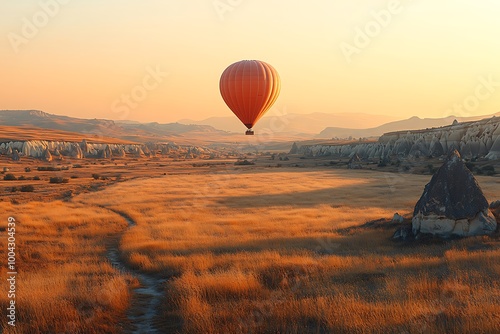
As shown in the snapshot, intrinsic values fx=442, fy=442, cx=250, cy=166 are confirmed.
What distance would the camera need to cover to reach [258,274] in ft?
43.1

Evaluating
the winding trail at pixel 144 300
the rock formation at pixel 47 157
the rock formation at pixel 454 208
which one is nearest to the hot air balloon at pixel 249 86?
the rock formation at pixel 454 208

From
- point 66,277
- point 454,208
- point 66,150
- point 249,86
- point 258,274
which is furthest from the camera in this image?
point 66,150

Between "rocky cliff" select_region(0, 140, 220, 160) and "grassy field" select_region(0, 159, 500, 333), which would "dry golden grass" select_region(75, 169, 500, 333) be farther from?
"rocky cliff" select_region(0, 140, 220, 160)

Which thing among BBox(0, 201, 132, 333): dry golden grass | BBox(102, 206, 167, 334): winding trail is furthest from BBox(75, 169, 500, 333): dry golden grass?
BBox(0, 201, 132, 333): dry golden grass

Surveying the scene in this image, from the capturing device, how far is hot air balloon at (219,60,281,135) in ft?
145

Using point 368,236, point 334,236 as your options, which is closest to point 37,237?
point 334,236

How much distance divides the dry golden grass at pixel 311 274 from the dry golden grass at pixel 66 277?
1424 mm

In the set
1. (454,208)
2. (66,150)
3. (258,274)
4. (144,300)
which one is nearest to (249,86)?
(454,208)

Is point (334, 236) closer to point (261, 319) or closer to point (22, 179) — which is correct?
point (261, 319)

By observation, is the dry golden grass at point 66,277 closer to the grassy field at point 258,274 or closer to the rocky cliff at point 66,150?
the grassy field at point 258,274

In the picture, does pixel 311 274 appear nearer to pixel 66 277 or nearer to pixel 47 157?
pixel 66 277

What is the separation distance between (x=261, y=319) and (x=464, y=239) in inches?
450

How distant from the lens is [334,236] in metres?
20.9

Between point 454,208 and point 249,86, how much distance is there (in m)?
29.4
